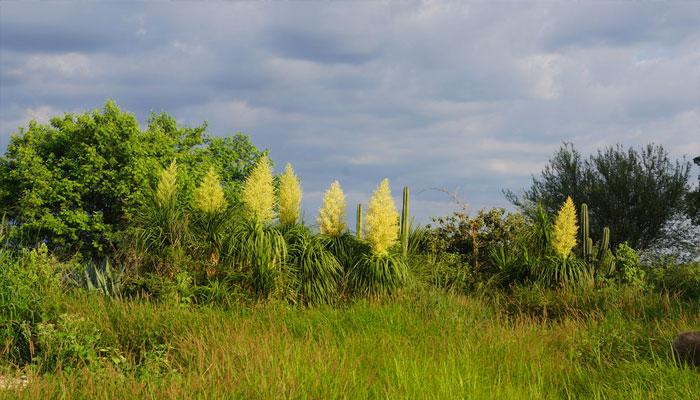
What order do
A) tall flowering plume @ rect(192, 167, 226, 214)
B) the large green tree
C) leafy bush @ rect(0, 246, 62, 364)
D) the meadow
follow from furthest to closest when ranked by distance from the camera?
the large green tree
tall flowering plume @ rect(192, 167, 226, 214)
leafy bush @ rect(0, 246, 62, 364)
the meadow

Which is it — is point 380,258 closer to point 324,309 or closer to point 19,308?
point 324,309

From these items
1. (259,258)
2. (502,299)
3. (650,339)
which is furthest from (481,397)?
(502,299)

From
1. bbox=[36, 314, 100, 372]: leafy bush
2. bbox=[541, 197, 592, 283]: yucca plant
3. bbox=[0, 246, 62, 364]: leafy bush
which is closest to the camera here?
bbox=[36, 314, 100, 372]: leafy bush

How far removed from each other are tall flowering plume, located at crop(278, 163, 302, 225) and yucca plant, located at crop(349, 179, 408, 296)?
1.43m

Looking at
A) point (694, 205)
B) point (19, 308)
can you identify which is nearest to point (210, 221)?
point (19, 308)

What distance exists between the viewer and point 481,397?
445cm

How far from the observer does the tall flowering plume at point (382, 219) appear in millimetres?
9359

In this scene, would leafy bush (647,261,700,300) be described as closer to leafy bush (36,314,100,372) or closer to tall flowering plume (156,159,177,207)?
tall flowering plume (156,159,177,207)

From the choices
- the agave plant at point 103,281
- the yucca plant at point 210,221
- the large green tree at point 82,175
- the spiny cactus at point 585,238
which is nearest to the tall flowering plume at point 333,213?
the yucca plant at point 210,221

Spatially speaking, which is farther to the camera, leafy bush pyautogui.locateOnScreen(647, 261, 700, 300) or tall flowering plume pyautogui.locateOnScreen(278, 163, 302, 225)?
leafy bush pyautogui.locateOnScreen(647, 261, 700, 300)

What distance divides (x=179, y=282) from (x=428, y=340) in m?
4.45

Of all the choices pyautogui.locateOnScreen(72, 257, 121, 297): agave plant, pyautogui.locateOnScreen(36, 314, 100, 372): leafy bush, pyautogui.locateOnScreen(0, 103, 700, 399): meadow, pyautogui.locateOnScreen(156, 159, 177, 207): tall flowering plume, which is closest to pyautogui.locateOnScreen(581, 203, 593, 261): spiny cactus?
pyautogui.locateOnScreen(0, 103, 700, 399): meadow

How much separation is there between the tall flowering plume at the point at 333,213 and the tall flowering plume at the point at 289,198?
0.46 meters

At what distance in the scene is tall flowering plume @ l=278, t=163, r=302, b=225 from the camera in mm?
9938
